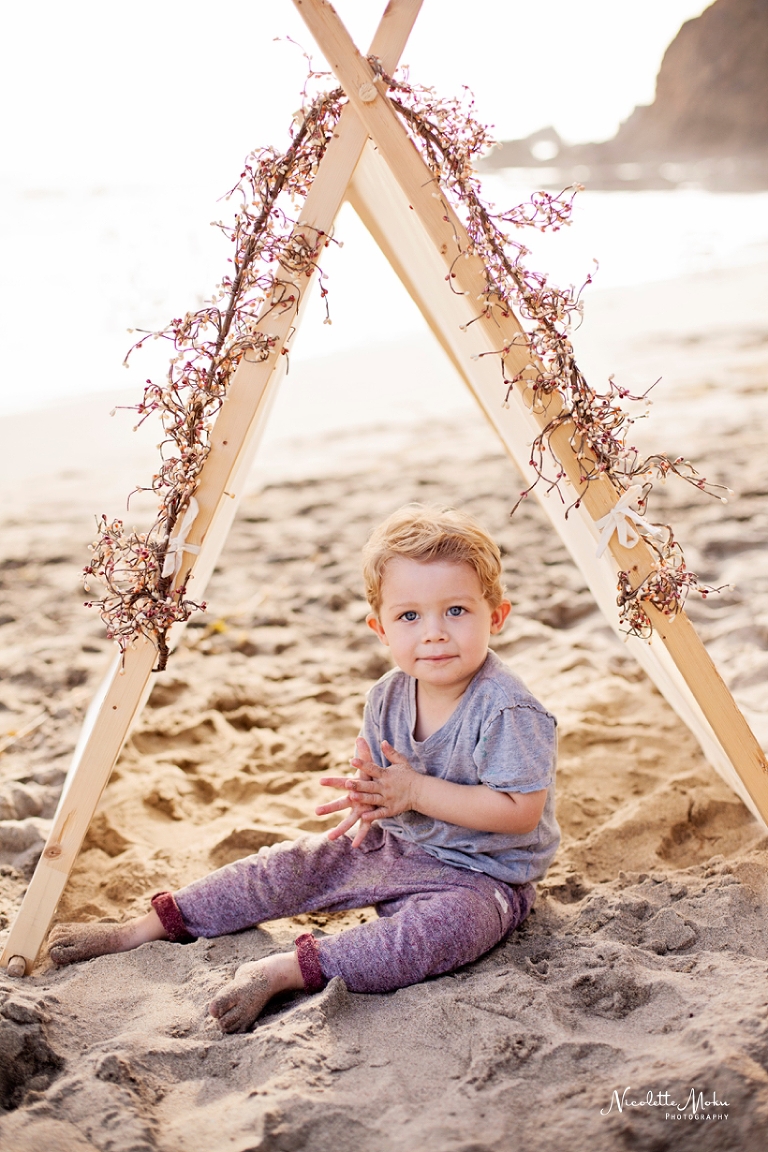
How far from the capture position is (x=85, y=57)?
11883 millimetres

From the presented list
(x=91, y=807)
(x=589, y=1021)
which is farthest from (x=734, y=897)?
(x=91, y=807)

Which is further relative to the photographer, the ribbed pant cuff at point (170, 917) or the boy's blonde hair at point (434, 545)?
the ribbed pant cuff at point (170, 917)

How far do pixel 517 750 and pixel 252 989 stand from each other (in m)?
0.72

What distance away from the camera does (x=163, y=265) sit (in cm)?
1198

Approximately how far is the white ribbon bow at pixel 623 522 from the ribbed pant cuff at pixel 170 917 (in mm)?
1266

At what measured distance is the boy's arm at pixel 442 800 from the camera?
2.03m

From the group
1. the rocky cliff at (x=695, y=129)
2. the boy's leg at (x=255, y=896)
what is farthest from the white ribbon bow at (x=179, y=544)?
the rocky cliff at (x=695, y=129)

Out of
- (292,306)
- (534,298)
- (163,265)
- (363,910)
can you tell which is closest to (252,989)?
(363,910)

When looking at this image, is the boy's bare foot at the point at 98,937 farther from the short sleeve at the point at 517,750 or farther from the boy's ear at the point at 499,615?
the boy's ear at the point at 499,615

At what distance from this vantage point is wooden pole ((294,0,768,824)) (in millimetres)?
1881

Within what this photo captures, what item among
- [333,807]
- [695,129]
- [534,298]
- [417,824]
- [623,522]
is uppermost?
[695,129]

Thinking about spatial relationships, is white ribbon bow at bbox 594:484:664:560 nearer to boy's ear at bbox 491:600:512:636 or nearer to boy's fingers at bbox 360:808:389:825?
boy's ear at bbox 491:600:512:636

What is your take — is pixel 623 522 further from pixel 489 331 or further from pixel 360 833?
pixel 360 833

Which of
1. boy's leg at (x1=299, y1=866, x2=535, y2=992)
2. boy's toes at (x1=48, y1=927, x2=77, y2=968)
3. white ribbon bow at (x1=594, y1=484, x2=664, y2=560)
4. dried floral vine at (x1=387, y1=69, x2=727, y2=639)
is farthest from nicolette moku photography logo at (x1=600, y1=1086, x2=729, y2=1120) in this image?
boy's toes at (x1=48, y1=927, x2=77, y2=968)
